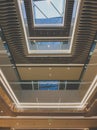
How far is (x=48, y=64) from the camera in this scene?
10.3 m

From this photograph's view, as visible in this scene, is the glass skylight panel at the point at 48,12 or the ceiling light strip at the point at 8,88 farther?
the ceiling light strip at the point at 8,88

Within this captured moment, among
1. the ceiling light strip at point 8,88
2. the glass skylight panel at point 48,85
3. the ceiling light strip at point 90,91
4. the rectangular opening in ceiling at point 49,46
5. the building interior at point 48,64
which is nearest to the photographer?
the building interior at point 48,64

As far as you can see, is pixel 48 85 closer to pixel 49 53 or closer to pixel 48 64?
pixel 48 64

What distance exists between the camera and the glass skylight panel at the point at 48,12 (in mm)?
7340

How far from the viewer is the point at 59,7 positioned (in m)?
7.49

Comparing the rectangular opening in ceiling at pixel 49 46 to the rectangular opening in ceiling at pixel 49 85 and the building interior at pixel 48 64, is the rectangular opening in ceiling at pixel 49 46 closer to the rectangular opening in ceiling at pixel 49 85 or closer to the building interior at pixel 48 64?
the building interior at pixel 48 64

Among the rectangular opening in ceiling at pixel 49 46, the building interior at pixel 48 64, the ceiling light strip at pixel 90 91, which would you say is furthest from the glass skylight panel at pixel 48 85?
the rectangular opening in ceiling at pixel 49 46

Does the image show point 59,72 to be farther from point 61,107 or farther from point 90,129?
point 90,129

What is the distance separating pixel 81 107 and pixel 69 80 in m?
1.43

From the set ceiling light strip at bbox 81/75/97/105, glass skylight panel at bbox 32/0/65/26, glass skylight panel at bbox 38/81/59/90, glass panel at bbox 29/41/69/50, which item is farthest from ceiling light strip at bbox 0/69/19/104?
ceiling light strip at bbox 81/75/97/105

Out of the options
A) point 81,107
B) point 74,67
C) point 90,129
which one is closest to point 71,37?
point 74,67

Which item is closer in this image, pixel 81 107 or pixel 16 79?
pixel 16 79

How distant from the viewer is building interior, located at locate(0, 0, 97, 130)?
731 centimetres

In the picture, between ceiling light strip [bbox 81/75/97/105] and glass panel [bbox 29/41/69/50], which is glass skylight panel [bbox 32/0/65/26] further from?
ceiling light strip [bbox 81/75/97/105]
